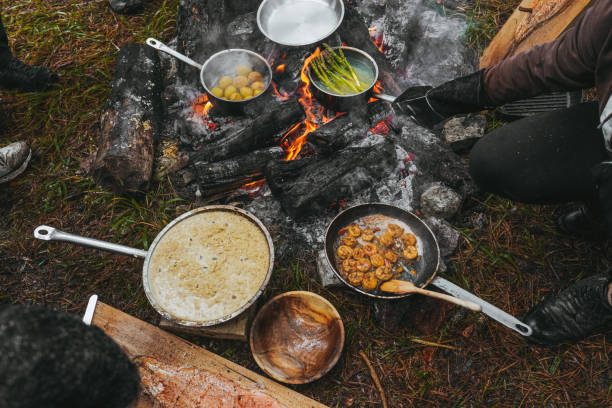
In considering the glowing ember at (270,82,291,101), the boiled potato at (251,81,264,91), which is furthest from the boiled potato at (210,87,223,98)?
the glowing ember at (270,82,291,101)

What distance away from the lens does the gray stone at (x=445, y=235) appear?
298cm

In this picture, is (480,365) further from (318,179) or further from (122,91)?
(122,91)

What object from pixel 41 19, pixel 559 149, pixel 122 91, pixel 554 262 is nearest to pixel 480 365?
pixel 554 262

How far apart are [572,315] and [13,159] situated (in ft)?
16.4

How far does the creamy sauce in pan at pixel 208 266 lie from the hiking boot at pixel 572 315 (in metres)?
2.08

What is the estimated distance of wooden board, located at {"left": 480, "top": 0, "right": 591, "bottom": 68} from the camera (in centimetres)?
299

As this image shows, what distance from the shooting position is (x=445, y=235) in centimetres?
300

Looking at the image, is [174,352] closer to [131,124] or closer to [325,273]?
[325,273]

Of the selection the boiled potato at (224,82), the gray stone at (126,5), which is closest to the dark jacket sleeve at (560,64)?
the boiled potato at (224,82)

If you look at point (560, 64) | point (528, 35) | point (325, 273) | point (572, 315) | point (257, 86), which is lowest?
point (325, 273)

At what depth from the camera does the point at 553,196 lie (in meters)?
2.62

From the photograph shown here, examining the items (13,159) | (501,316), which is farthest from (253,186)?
Result: (13,159)

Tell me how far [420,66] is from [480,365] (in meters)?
3.18

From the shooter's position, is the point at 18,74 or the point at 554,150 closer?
the point at 554,150
